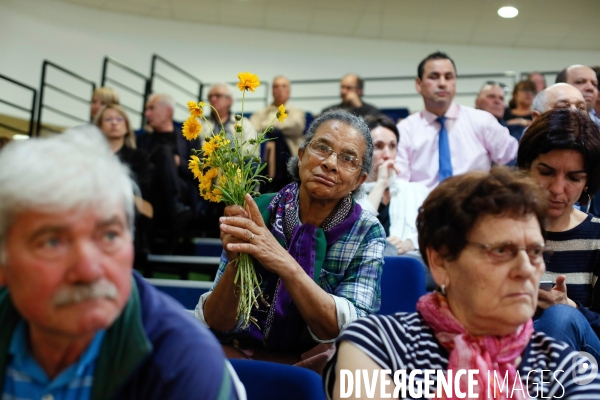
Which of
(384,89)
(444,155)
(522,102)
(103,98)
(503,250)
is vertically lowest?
(503,250)

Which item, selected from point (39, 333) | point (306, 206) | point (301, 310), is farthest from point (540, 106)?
point (39, 333)

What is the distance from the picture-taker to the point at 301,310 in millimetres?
1722

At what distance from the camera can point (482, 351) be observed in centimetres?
126

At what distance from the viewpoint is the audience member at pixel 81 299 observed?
89 cm

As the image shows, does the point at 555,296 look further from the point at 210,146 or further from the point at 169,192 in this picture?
the point at 169,192

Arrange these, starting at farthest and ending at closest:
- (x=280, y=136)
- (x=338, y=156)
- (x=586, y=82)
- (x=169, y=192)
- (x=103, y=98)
Answer: (x=280, y=136), (x=103, y=98), (x=169, y=192), (x=586, y=82), (x=338, y=156)

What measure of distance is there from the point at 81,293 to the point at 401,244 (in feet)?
7.21

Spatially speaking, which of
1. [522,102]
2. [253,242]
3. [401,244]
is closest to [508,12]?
[522,102]

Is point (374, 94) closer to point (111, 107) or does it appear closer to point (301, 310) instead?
point (111, 107)

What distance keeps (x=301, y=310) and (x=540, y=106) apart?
6.37 ft

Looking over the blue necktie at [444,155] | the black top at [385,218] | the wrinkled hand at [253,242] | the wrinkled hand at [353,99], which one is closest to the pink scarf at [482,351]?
the wrinkled hand at [253,242]

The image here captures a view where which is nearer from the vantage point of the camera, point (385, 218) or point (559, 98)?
point (559, 98)

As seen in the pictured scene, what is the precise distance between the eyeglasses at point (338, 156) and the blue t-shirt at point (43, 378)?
112 centimetres

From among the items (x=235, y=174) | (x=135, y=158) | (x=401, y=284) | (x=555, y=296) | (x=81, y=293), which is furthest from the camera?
(x=135, y=158)
